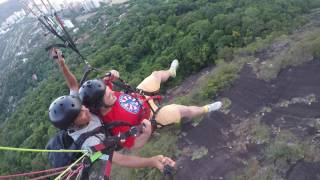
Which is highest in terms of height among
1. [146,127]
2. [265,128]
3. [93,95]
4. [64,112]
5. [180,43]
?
[64,112]

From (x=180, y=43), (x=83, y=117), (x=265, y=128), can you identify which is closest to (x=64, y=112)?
(x=83, y=117)

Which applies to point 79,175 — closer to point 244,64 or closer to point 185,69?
point 244,64

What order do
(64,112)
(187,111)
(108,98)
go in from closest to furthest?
1. (64,112)
2. (108,98)
3. (187,111)

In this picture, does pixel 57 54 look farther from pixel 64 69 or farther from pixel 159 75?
pixel 159 75

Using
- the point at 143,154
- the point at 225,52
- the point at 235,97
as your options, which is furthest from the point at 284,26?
the point at 143,154

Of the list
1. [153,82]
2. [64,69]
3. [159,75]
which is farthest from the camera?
[159,75]

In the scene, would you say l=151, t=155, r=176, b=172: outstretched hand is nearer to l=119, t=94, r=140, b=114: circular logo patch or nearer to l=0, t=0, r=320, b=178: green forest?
l=119, t=94, r=140, b=114: circular logo patch

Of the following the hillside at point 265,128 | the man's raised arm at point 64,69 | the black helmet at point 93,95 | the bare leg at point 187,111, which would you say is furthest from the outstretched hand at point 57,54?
the hillside at point 265,128
